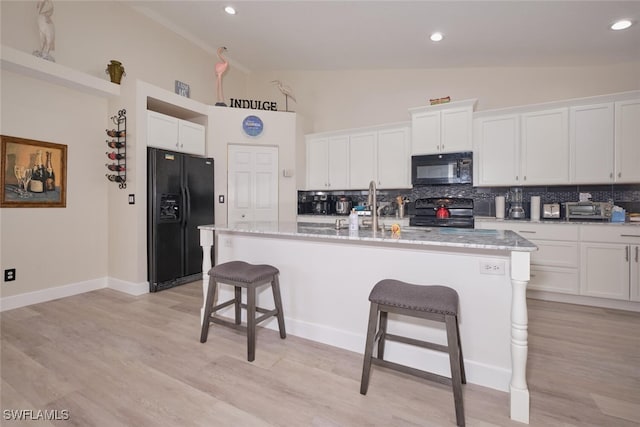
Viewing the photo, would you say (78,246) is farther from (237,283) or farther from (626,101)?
(626,101)

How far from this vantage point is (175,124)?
3881 mm

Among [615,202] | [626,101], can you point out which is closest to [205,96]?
[626,101]

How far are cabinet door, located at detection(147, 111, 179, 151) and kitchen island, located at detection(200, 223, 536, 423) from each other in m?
1.88

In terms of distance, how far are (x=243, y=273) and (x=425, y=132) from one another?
10.4 ft

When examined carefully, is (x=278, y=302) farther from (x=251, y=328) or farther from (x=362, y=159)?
(x=362, y=159)

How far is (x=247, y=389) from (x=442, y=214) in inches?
125

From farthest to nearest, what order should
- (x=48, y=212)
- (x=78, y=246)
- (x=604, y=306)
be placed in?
(x=78, y=246), (x=48, y=212), (x=604, y=306)

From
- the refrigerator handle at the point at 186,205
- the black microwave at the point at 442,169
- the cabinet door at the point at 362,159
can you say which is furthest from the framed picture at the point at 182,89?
the black microwave at the point at 442,169

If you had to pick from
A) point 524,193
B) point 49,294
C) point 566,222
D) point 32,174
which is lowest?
point 49,294

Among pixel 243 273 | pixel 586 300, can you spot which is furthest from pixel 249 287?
pixel 586 300

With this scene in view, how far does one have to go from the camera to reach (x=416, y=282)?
6.19 feet

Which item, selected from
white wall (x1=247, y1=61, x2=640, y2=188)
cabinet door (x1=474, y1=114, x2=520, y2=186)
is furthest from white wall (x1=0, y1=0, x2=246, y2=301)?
cabinet door (x1=474, y1=114, x2=520, y2=186)

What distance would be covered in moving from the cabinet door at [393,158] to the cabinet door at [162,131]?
296 centimetres

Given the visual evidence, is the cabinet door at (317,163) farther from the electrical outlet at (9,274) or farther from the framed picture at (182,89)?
the electrical outlet at (9,274)
